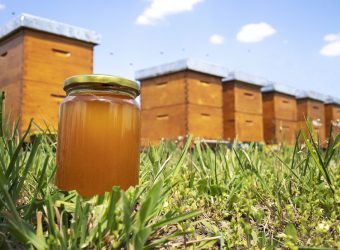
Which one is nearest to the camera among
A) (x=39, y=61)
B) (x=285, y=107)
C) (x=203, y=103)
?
(x=39, y=61)

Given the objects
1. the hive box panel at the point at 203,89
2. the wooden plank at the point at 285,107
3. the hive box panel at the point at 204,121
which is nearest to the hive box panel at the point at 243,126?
the hive box panel at the point at 204,121

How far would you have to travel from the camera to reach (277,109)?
592 centimetres

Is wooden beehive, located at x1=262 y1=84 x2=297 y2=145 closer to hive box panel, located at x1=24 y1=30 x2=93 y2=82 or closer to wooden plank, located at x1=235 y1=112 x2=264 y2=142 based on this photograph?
wooden plank, located at x1=235 y1=112 x2=264 y2=142

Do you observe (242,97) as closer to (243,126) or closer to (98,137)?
(243,126)

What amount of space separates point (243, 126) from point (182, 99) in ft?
4.16

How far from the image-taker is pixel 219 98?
465cm

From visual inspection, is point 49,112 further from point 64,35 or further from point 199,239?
point 199,239

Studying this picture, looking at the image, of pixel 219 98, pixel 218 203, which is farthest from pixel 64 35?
pixel 218 203

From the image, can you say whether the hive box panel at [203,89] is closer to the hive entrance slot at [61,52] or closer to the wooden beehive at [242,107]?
the wooden beehive at [242,107]

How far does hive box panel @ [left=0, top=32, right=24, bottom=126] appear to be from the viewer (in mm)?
3027

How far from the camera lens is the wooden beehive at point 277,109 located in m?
5.85

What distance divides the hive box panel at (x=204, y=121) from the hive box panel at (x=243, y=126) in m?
0.39

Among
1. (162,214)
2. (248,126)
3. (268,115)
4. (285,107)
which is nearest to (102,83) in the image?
(162,214)

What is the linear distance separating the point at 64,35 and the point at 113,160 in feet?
8.94
